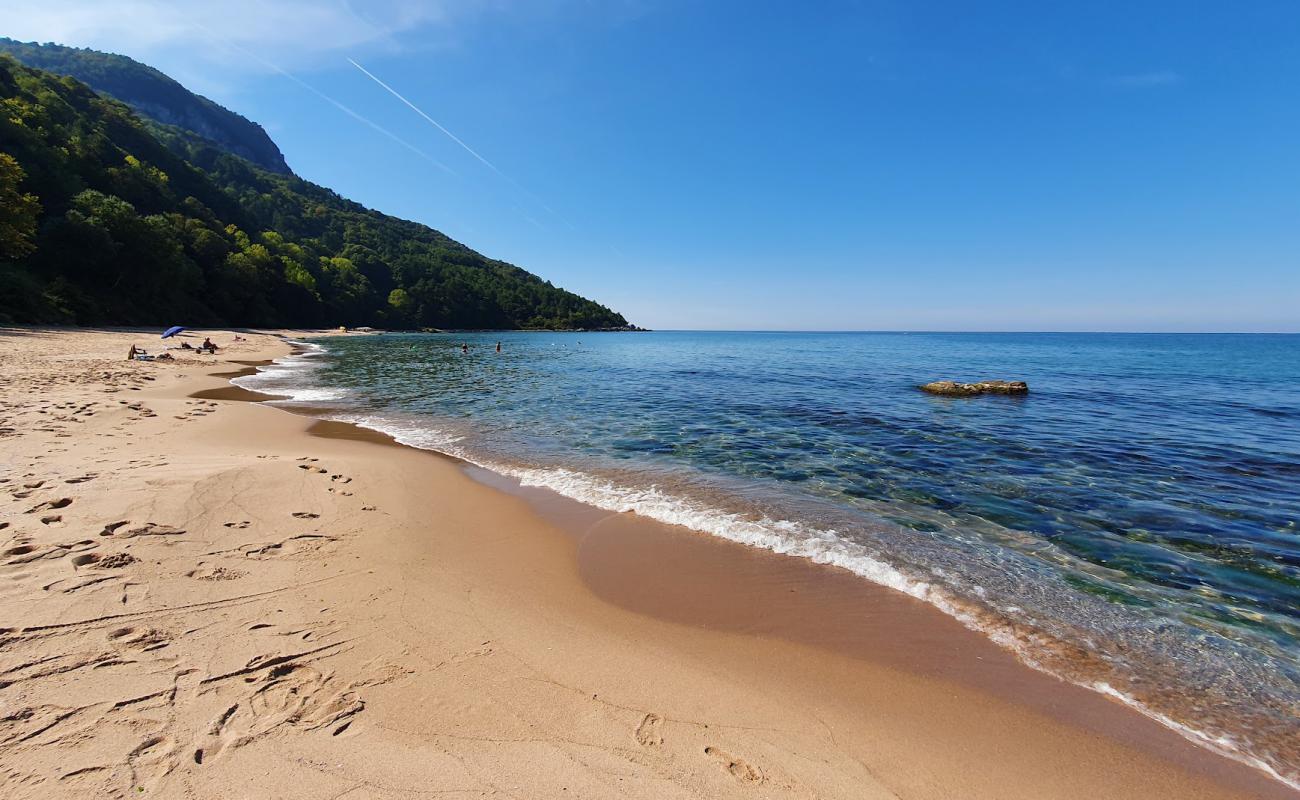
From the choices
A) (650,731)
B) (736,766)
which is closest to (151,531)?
(650,731)

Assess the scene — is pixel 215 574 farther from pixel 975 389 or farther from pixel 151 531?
pixel 975 389

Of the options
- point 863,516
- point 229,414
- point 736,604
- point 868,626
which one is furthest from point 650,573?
point 229,414

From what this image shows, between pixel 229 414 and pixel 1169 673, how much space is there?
19.8m

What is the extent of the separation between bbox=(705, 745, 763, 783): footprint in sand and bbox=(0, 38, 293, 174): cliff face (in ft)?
739

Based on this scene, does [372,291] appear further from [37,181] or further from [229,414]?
[229,414]

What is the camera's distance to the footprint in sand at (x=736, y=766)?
2.94 meters

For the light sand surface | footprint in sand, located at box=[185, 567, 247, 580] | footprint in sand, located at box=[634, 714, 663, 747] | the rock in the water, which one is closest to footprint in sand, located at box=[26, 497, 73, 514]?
the light sand surface

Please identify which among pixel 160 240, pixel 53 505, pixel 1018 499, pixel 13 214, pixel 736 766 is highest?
pixel 160 240

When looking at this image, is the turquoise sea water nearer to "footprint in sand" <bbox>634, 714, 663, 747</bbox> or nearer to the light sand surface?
the light sand surface

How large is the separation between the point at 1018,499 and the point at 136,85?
268706 millimetres

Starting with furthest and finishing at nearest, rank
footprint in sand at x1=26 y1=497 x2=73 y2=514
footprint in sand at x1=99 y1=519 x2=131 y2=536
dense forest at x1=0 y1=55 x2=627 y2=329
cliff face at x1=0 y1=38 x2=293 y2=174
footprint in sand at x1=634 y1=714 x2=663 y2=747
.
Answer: cliff face at x1=0 y1=38 x2=293 y2=174
dense forest at x1=0 y1=55 x2=627 y2=329
footprint in sand at x1=26 y1=497 x2=73 y2=514
footprint in sand at x1=99 y1=519 x2=131 y2=536
footprint in sand at x1=634 y1=714 x2=663 y2=747

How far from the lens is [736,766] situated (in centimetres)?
303

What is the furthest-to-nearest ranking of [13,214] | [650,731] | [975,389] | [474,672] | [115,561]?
[13,214]
[975,389]
[115,561]
[474,672]
[650,731]

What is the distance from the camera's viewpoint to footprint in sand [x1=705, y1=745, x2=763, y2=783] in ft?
9.64
